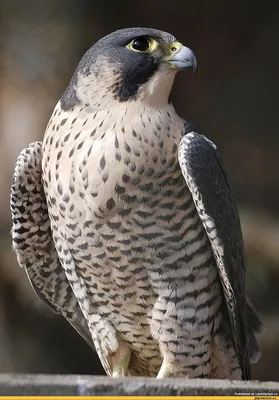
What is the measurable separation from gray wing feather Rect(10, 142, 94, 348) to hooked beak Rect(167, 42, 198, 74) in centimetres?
50

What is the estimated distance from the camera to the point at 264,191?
11.7ft

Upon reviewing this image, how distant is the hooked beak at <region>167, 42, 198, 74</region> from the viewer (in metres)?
2.08

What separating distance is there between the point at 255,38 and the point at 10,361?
6.05 ft

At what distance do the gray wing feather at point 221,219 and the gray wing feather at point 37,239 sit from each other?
49 centimetres

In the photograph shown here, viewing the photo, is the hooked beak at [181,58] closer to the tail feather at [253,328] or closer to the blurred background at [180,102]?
the tail feather at [253,328]

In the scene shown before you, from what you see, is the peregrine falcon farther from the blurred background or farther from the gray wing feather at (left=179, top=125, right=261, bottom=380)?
the blurred background

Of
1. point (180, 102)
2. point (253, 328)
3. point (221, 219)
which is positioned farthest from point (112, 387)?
point (180, 102)

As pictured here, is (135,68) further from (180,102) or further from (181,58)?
(180,102)

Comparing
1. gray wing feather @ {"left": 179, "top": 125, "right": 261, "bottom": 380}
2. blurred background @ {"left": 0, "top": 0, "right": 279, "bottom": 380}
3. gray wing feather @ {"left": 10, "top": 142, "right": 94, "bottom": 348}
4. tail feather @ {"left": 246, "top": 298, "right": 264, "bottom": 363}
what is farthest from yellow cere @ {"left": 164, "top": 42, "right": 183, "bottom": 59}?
blurred background @ {"left": 0, "top": 0, "right": 279, "bottom": 380}

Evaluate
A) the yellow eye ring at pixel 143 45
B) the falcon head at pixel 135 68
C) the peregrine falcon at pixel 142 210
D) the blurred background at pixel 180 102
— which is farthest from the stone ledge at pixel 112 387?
the blurred background at pixel 180 102

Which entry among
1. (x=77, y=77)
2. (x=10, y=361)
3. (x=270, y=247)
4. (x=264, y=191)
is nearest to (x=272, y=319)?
(x=270, y=247)

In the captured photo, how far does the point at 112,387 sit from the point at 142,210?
2.11 feet

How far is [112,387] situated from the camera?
154 cm

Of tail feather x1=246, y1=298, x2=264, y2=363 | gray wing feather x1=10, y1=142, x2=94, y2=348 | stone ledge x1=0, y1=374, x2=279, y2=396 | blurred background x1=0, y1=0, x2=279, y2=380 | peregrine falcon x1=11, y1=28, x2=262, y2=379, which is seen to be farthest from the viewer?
blurred background x1=0, y1=0, x2=279, y2=380
